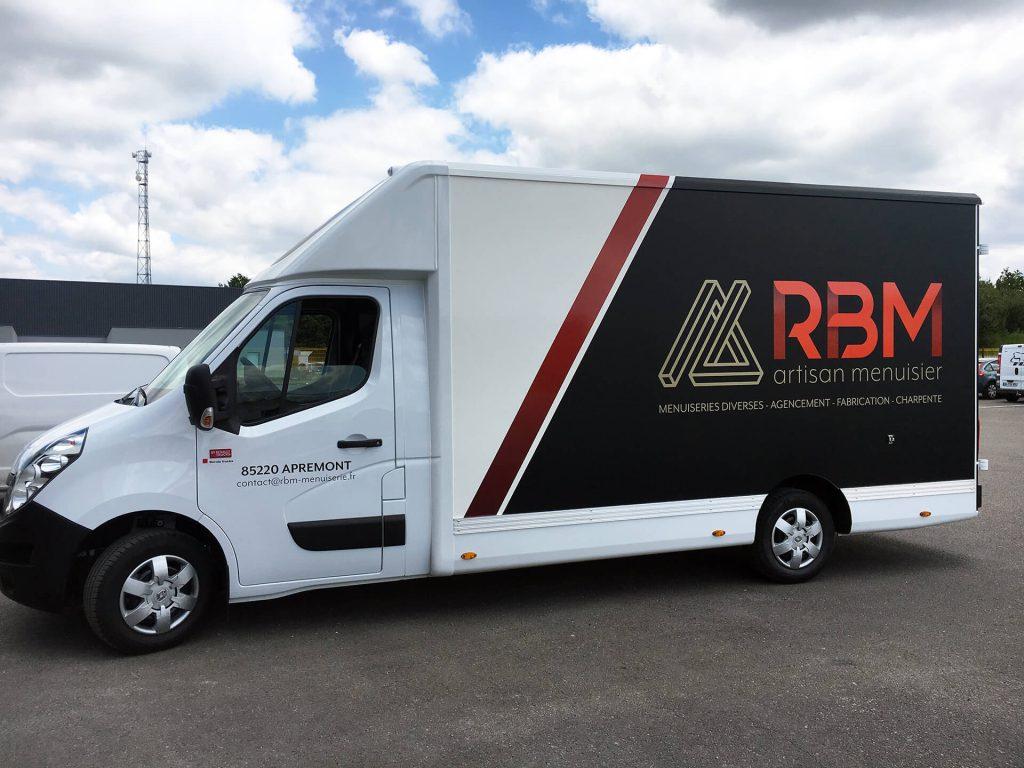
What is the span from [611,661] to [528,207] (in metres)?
2.82

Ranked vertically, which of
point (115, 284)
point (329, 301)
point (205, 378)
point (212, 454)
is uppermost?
point (115, 284)

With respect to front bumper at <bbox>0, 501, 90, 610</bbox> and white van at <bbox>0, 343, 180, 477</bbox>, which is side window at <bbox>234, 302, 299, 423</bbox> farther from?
white van at <bbox>0, 343, 180, 477</bbox>

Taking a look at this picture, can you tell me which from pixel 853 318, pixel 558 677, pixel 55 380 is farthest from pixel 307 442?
pixel 55 380

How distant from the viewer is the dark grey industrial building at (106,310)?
49.0m

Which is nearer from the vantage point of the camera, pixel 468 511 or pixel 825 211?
pixel 468 511

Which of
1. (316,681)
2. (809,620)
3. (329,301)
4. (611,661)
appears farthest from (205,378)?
(809,620)

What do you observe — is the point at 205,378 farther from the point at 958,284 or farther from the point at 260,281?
the point at 958,284

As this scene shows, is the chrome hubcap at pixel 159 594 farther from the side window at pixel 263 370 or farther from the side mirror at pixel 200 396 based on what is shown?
the side window at pixel 263 370

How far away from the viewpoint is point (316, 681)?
4.52 m

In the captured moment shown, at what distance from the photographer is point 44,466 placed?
472 cm

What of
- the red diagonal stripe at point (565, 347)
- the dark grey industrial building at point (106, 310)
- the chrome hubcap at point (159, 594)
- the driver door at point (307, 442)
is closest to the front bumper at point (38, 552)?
the chrome hubcap at point (159, 594)

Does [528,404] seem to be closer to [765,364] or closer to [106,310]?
[765,364]

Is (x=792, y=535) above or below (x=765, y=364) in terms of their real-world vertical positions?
below

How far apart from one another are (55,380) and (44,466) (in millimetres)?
4538
